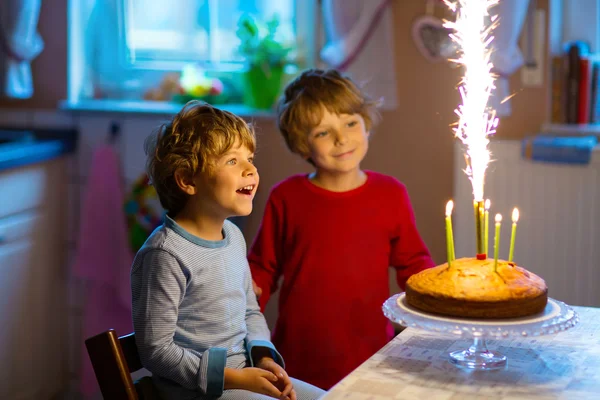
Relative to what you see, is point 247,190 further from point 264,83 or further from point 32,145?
point 32,145

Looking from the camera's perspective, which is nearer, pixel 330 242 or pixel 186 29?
pixel 330 242

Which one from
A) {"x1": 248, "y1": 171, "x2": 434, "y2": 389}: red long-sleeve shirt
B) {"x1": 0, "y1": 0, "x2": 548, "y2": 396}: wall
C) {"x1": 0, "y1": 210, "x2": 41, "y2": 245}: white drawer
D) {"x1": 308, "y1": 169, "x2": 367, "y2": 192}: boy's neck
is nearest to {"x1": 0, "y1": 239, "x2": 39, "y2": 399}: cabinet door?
{"x1": 0, "y1": 210, "x2": 41, "y2": 245}: white drawer

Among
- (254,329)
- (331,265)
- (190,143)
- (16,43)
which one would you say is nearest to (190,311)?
(254,329)

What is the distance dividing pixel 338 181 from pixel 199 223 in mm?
488

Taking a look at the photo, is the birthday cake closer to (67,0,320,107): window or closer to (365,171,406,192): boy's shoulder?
(365,171,406,192): boy's shoulder

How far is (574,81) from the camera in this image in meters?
2.68

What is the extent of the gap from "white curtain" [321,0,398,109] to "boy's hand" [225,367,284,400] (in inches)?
57.7

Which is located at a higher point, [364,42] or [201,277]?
[364,42]

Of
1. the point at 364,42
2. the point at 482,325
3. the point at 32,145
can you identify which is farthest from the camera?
the point at 32,145

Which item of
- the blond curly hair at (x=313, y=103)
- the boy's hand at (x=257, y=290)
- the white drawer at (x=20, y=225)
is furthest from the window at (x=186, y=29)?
the boy's hand at (x=257, y=290)

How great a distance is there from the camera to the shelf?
8.82 ft

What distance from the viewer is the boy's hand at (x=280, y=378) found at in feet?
4.92

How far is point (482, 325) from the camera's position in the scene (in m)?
1.25

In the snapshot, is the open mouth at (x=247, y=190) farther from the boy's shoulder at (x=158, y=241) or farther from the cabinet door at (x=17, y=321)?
the cabinet door at (x=17, y=321)
